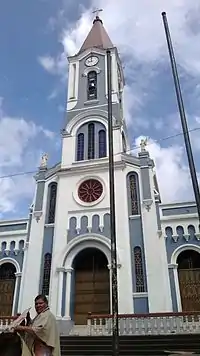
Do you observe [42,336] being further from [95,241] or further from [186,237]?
[186,237]

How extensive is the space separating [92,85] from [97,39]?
429 cm

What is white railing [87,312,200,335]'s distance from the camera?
36.5 feet

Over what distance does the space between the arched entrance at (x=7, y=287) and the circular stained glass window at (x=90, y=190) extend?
15.6 ft

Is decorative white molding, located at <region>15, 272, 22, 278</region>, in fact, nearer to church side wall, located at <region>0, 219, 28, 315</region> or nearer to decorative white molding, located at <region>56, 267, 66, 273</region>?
church side wall, located at <region>0, 219, 28, 315</region>

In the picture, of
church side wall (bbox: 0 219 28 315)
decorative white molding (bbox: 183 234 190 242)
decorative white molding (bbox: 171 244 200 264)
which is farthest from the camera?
church side wall (bbox: 0 219 28 315)

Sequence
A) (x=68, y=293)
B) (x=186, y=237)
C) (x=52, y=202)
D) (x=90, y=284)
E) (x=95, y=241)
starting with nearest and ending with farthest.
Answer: (x=68, y=293) < (x=186, y=237) < (x=90, y=284) < (x=95, y=241) < (x=52, y=202)

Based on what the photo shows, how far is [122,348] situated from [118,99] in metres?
13.8

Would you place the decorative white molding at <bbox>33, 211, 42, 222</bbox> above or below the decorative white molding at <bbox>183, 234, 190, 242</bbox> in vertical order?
above

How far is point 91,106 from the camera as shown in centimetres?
1908

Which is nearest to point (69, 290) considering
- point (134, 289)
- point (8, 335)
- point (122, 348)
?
point (134, 289)

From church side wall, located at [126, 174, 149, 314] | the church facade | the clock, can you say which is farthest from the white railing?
the clock

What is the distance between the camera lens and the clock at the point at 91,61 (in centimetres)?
2076

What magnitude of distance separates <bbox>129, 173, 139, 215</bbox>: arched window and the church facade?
0.05 metres

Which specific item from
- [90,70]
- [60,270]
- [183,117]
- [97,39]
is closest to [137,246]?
[60,270]
